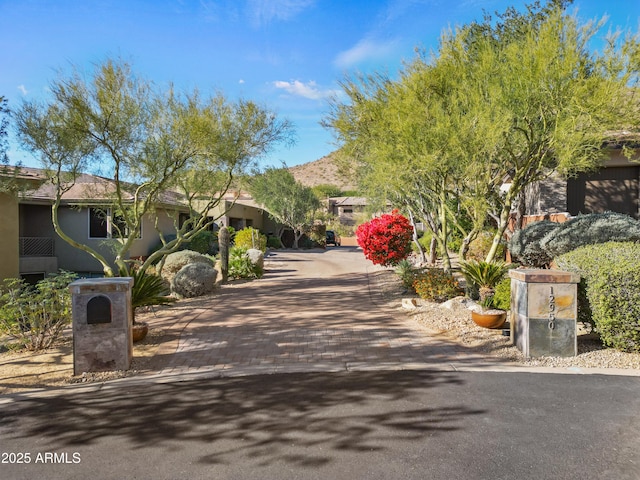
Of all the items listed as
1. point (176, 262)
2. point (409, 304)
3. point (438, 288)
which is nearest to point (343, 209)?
point (176, 262)

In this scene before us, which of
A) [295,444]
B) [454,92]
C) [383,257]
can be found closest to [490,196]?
[454,92]

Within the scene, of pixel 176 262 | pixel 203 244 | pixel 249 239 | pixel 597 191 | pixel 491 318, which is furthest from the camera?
pixel 203 244

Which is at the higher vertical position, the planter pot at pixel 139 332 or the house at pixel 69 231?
the house at pixel 69 231

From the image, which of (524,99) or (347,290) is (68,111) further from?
(524,99)

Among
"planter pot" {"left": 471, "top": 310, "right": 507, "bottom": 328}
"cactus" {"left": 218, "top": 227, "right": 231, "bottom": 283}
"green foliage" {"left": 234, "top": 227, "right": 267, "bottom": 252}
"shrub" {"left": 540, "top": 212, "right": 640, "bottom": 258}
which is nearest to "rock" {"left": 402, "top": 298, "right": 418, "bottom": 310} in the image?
"planter pot" {"left": 471, "top": 310, "right": 507, "bottom": 328}

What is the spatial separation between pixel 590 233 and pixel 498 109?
13.5 feet

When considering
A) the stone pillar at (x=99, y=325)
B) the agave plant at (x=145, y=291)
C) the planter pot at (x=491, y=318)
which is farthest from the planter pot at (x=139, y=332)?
the planter pot at (x=491, y=318)

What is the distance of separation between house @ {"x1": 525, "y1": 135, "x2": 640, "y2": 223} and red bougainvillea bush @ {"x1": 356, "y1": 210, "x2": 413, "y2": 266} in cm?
447

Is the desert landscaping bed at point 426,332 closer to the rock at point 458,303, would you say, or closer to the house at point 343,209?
the rock at point 458,303

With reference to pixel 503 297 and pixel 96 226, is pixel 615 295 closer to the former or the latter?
pixel 503 297

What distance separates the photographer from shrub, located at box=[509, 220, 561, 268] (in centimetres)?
1186

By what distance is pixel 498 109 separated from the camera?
8.98 meters

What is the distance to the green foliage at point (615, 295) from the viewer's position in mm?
6066

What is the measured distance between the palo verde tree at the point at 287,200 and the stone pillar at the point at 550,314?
93.8ft
